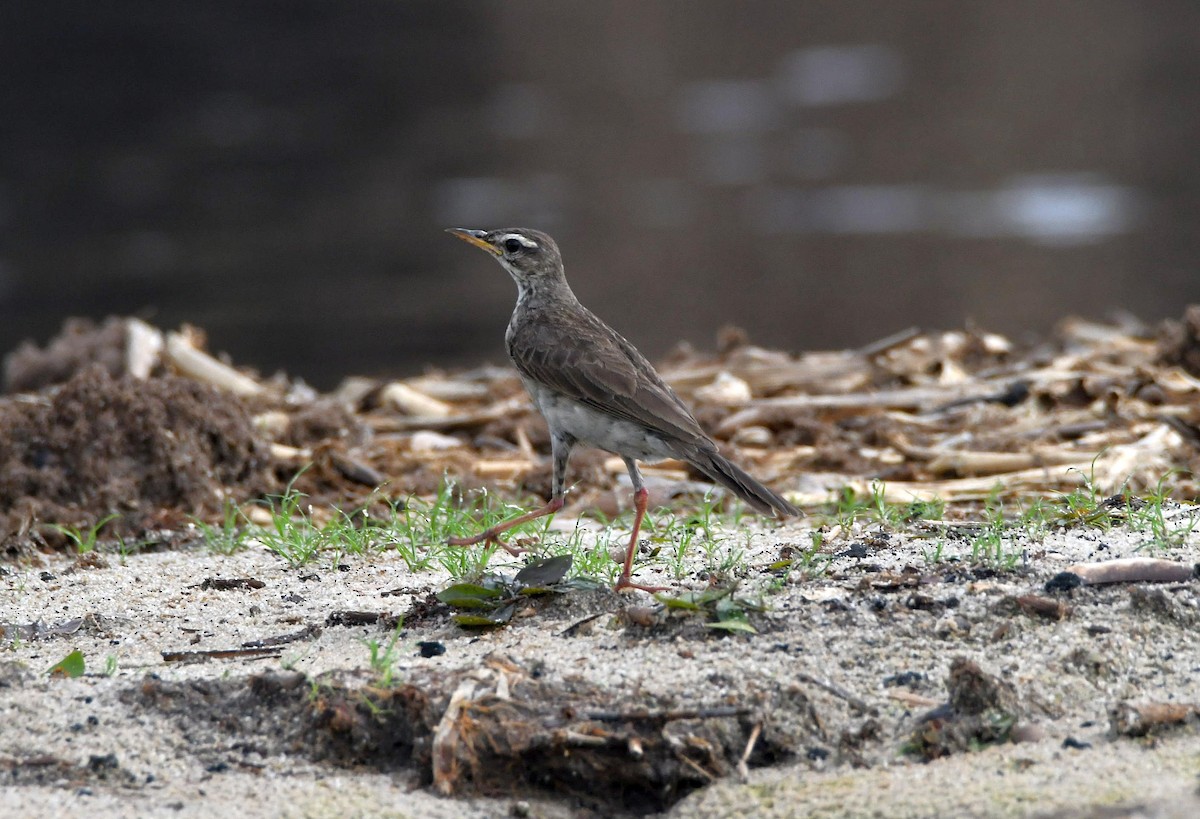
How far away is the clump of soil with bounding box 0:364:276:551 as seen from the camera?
23.8 feet

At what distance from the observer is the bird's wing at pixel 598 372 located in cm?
585

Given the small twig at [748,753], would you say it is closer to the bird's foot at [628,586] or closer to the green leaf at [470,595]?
the bird's foot at [628,586]

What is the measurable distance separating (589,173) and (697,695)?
2431cm

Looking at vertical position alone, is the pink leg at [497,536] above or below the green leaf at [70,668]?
above

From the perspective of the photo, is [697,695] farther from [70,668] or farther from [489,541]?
[70,668]

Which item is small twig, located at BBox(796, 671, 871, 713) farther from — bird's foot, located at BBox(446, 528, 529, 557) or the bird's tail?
bird's foot, located at BBox(446, 528, 529, 557)

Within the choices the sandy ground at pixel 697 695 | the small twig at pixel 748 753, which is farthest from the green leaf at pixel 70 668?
the small twig at pixel 748 753

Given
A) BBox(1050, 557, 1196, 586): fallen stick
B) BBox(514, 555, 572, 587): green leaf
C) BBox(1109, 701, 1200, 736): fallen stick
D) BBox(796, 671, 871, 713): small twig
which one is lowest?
BBox(796, 671, 871, 713): small twig

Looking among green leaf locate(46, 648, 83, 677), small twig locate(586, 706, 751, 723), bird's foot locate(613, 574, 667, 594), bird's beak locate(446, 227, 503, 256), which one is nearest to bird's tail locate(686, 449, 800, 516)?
bird's foot locate(613, 574, 667, 594)

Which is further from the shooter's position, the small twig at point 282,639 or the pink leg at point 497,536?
the pink leg at point 497,536

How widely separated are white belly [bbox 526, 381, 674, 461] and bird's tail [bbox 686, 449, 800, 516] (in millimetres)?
216

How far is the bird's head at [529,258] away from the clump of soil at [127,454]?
1693 mm

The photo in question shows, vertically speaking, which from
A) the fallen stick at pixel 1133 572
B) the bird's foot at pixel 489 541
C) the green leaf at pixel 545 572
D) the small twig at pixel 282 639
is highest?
the fallen stick at pixel 1133 572

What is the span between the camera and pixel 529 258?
695 centimetres
